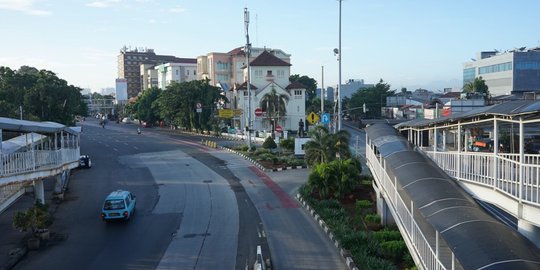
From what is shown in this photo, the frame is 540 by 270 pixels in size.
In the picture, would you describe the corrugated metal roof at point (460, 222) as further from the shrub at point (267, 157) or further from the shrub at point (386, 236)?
the shrub at point (267, 157)

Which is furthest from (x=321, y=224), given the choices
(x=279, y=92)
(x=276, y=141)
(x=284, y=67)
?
(x=284, y=67)

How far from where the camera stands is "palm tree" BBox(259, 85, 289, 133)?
63.4m

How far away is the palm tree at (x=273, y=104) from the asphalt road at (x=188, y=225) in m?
27.1

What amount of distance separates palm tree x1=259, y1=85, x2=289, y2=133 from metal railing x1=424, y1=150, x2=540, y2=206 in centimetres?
4986

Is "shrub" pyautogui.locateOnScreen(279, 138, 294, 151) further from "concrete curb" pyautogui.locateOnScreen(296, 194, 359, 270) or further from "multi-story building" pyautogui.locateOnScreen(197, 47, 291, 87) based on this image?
"multi-story building" pyautogui.locateOnScreen(197, 47, 291, 87)

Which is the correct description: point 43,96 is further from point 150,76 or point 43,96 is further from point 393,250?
point 150,76

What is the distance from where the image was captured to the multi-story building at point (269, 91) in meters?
67.6

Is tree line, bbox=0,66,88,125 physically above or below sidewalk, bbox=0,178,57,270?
above

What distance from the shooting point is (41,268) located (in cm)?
1603

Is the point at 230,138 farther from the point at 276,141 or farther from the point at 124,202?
the point at 124,202

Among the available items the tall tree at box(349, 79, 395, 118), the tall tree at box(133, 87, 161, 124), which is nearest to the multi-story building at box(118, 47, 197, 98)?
the tall tree at box(133, 87, 161, 124)

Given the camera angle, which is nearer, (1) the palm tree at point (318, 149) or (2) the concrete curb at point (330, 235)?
(2) the concrete curb at point (330, 235)

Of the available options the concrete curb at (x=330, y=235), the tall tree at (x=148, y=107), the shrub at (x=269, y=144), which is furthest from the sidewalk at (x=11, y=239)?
the tall tree at (x=148, y=107)

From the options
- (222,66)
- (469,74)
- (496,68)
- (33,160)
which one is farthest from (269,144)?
(469,74)
